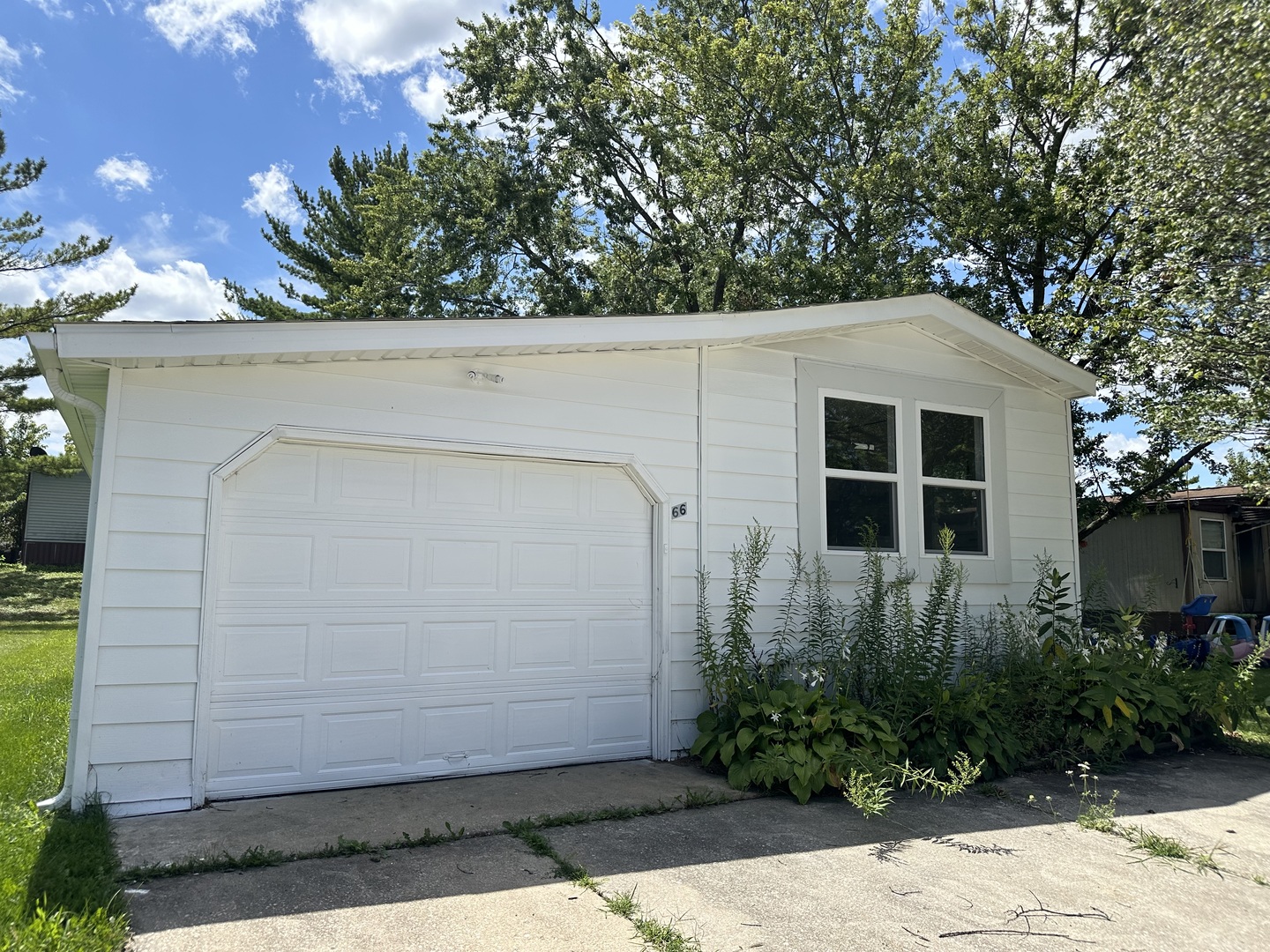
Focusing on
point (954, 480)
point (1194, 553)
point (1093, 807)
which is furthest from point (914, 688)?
point (1194, 553)

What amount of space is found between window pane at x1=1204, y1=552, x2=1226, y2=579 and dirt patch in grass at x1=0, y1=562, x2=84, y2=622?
21.7m

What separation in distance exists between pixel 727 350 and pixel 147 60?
1036cm

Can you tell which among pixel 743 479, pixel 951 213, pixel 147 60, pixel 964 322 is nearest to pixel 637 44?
pixel 951 213

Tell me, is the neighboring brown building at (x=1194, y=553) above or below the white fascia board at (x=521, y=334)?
below

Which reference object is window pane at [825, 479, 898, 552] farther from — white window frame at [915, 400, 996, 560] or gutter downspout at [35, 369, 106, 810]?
gutter downspout at [35, 369, 106, 810]

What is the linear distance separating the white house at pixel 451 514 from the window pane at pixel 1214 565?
12602 mm

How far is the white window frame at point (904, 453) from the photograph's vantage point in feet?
23.1

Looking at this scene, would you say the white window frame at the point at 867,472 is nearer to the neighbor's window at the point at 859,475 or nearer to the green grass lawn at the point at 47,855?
the neighbor's window at the point at 859,475

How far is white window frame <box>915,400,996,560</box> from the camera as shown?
7.47 metres

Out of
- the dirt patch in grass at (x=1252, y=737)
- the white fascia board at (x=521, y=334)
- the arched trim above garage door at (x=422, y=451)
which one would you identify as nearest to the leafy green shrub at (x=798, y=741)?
the arched trim above garage door at (x=422, y=451)

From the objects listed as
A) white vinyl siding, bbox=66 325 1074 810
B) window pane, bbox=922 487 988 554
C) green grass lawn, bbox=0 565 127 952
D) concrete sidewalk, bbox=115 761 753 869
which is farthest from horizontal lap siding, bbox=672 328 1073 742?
green grass lawn, bbox=0 565 127 952

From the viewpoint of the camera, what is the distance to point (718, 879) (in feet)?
13.0

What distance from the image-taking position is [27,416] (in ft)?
75.7

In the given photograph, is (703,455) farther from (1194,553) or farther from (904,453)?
(1194,553)
